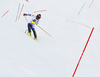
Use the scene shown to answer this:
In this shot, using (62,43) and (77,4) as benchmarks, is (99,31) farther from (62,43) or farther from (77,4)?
(77,4)

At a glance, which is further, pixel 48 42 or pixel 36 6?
pixel 36 6

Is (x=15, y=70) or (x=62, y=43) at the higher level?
(x=15, y=70)

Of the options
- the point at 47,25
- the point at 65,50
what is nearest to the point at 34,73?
the point at 65,50

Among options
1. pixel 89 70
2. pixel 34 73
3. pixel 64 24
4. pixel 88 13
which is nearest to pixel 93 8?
pixel 88 13

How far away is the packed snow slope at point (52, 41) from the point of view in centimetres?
502

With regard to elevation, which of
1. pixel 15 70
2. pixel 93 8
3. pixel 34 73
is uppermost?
pixel 15 70

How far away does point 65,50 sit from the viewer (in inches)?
385

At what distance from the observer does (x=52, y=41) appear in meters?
10.4

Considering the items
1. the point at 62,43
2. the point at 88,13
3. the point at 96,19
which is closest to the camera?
the point at 62,43

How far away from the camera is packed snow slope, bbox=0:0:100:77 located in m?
5.02

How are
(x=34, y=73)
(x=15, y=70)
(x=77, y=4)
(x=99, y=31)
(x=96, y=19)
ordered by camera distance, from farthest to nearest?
(x=77, y=4)
(x=96, y=19)
(x=99, y=31)
(x=34, y=73)
(x=15, y=70)

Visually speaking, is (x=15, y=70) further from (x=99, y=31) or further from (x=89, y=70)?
(x=99, y=31)

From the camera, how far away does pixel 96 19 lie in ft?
45.6

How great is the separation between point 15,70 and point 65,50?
19.3ft
